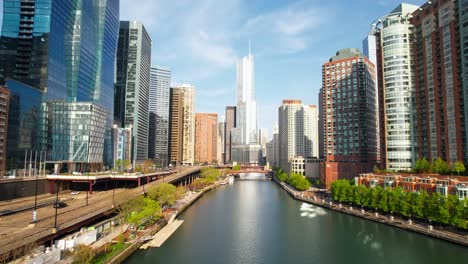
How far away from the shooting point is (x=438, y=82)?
4040 inches

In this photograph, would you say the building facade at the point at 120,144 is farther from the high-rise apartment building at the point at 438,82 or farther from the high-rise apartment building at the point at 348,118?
the high-rise apartment building at the point at 438,82

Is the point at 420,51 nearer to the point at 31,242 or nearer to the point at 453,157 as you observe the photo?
the point at 453,157

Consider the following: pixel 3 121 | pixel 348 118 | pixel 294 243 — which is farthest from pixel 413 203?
pixel 3 121

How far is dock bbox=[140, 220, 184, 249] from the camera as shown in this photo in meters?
56.5

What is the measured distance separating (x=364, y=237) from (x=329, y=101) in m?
94.9

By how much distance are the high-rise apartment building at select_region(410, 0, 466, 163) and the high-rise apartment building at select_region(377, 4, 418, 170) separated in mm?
2255

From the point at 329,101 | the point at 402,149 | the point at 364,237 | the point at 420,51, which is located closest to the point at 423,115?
the point at 402,149

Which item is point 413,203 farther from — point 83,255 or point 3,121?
point 3,121

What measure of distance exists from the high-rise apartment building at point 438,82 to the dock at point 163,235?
3207 inches

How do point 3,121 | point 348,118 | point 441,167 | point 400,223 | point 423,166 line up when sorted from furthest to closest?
point 348,118 < point 423,166 < point 3,121 < point 441,167 < point 400,223

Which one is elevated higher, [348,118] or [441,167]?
[348,118]

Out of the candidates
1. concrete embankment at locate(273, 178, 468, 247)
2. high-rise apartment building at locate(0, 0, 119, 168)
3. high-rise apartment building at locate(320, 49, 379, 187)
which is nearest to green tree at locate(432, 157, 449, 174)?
concrete embankment at locate(273, 178, 468, 247)

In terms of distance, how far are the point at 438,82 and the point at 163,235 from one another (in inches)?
3717

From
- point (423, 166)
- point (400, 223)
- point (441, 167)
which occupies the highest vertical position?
point (423, 166)
